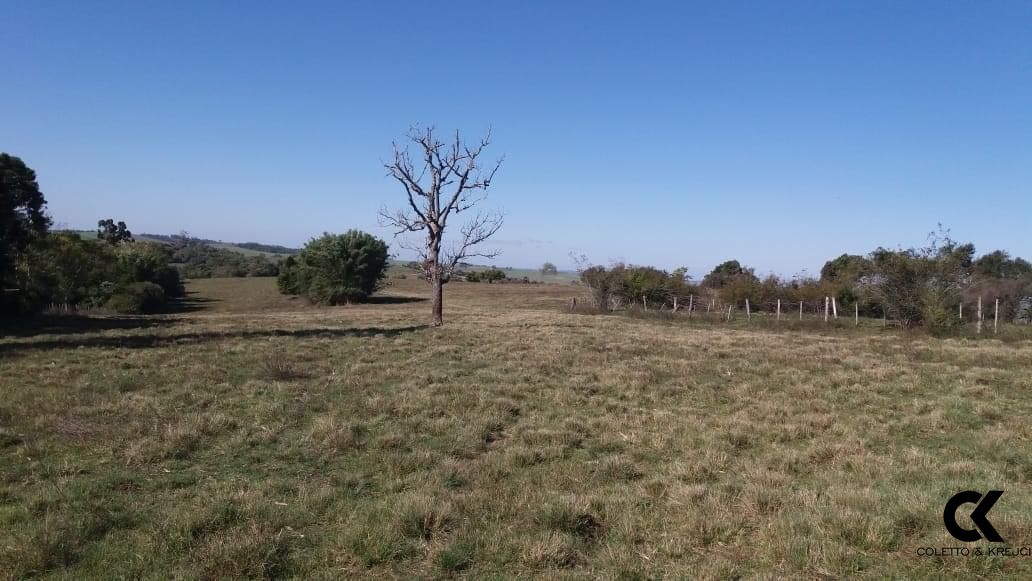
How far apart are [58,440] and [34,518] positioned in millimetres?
3175

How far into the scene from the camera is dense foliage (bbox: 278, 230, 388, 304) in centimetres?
5550

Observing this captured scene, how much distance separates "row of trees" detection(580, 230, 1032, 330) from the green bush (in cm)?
3467

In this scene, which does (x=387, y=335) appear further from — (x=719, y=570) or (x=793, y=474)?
(x=719, y=570)

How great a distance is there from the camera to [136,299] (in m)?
43.8

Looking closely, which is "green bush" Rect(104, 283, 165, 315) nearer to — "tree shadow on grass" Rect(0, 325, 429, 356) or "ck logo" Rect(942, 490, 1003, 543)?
"tree shadow on grass" Rect(0, 325, 429, 356)

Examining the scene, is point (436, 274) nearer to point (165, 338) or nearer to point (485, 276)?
point (165, 338)

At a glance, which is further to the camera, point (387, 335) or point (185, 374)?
point (387, 335)

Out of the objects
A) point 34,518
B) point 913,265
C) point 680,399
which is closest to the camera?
point 34,518

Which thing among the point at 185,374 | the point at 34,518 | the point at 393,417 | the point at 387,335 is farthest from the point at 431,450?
the point at 387,335

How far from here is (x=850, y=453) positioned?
307 inches

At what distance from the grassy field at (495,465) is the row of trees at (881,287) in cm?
1549

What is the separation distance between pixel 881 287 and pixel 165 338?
34.1 meters

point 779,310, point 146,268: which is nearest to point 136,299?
point 146,268

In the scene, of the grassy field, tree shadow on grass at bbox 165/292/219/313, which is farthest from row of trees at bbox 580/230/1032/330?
tree shadow on grass at bbox 165/292/219/313
